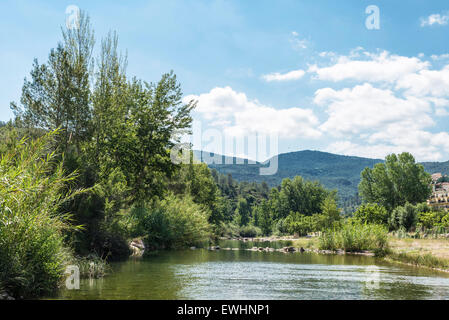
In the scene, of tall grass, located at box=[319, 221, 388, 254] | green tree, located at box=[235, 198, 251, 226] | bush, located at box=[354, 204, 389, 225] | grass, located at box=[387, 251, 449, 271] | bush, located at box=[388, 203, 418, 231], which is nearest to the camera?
grass, located at box=[387, 251, 449, 271]

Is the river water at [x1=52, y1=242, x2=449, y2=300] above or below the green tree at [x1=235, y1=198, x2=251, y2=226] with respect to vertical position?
above

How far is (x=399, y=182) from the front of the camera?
94.4 metres

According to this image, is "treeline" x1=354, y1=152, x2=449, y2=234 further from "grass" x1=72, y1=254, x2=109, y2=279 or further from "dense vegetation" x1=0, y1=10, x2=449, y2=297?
"grass" x1=72, y1=254, x2=109, y2=279

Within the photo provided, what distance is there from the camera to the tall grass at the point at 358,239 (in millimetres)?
32531

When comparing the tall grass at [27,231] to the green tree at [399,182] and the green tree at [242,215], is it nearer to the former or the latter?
the green tree at [399,182]

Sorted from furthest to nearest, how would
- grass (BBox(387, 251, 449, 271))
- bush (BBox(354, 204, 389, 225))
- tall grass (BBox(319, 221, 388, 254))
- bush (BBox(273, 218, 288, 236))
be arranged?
bush (BBox(273, 218, 288, 236)), bush (BBox(354, 204, 389, 225)), tall grass (BBox(319, 221, 388, 254)), grass (BBox(387, 251, 449, 271))

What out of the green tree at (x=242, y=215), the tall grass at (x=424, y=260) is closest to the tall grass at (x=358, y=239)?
the tall grass at (x=424, y=260)

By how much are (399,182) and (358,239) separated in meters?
68.1

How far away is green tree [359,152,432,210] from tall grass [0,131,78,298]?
9293 centimetres

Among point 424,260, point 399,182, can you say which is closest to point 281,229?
point 399,182

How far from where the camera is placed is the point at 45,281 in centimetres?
1080

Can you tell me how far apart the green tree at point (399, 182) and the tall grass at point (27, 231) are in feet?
305

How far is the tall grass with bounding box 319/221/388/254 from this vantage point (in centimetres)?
3253

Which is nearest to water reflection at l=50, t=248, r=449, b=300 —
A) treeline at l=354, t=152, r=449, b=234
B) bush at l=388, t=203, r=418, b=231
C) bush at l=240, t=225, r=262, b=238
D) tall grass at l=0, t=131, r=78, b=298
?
tall grass at l=0, t=131, r=78, b=298
